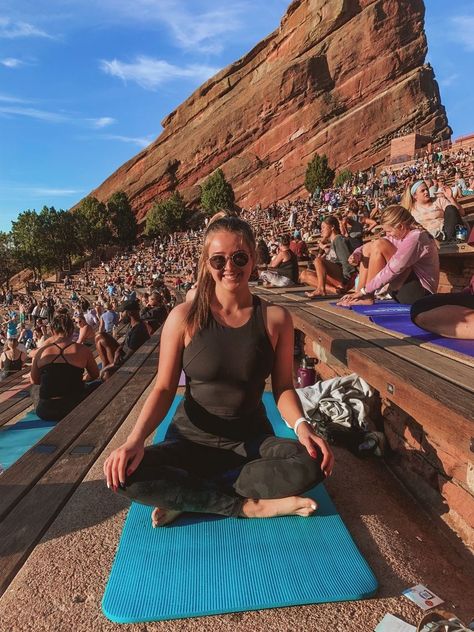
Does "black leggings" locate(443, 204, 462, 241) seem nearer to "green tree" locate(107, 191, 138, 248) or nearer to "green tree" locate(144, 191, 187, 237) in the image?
"green tree" locate(144, 191, 187, 237)

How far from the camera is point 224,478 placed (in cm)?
228

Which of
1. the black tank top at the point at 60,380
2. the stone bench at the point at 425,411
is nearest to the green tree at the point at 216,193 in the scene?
the black tank top at the point at 60,380

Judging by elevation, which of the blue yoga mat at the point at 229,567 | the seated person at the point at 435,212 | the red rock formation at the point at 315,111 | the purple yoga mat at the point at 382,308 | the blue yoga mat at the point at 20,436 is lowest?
the blue yoga mat at the point at 20,436

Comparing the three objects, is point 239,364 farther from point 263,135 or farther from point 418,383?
point 263,135

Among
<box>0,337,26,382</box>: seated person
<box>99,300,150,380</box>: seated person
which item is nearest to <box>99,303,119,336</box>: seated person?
<box>0,337,26,382</box>: seated person

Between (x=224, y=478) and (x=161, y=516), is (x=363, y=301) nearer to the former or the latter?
(x=224, y=478)

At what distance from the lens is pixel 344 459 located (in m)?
3.03

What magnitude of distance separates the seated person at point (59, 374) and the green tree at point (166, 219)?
6098 cm

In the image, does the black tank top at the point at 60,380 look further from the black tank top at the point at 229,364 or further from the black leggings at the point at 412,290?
the black leggings at the point at 412,290

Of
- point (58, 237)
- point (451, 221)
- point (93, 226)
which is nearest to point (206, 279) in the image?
point (451, 221)

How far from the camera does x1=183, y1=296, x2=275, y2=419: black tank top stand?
224 cm

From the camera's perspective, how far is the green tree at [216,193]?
6362cm

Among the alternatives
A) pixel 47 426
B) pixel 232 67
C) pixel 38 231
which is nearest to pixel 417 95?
pixel 232 67

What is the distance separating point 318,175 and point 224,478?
59.9 m
